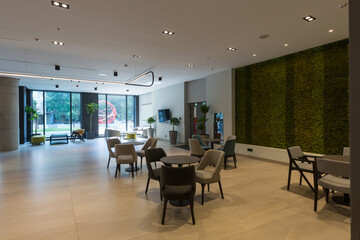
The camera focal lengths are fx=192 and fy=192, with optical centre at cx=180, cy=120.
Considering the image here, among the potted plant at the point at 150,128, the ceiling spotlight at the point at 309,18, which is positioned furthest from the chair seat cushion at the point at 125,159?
the potted plant at the point at 150,128

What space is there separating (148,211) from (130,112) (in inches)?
569

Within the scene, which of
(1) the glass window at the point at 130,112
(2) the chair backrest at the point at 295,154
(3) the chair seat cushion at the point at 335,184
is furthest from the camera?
(1) the glass window at the point at 130,112

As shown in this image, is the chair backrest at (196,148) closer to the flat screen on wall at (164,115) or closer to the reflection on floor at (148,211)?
the reflection on floor at (148,211)

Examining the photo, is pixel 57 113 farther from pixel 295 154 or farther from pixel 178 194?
pixel 295 154

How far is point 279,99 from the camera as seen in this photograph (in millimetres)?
6590

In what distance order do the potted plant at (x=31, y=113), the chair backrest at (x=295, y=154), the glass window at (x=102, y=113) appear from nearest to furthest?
the chair backrest at (x=295, y=154) → the potted plant at (x=31, y=113) → the glass window at (x=102, y=113)

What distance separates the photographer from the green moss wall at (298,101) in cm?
513

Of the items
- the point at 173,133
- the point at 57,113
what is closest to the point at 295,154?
the point at 173,133

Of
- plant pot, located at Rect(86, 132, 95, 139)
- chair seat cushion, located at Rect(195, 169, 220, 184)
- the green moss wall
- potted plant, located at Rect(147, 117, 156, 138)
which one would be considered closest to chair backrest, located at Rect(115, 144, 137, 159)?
chair seat cushion, located at Rect(195, 169, 220, 184)

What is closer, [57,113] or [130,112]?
[57,113]

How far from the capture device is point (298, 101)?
605 cm

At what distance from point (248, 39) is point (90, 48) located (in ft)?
14.5

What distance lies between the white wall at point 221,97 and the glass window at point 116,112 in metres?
9.60

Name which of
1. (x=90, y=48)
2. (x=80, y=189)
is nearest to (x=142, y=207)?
(x=80, y=189)
